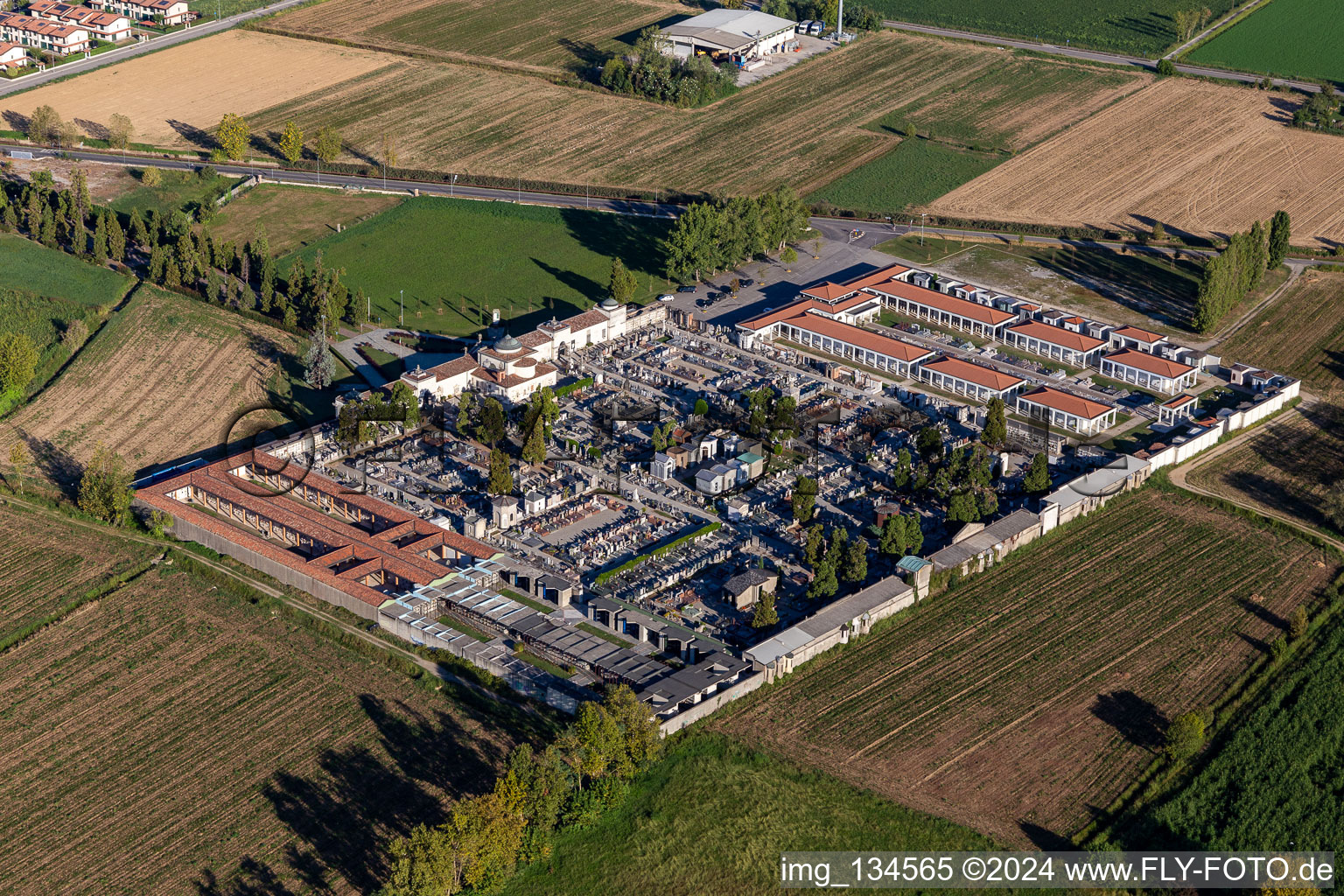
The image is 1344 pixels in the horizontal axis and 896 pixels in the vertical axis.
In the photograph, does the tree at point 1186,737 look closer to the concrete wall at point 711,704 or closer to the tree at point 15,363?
the concrete wall at point 711,704

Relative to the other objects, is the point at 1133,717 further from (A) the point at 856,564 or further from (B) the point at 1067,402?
(B) the point at 1067,402

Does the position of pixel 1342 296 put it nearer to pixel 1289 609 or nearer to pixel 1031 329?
pixel 1031 329

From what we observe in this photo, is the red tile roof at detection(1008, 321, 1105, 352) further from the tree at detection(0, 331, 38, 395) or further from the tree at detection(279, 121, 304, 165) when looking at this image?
the tree at detection(0, 331, 38, 395)

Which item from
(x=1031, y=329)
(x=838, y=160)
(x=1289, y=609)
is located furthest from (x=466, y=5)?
(x=1289, y=609)

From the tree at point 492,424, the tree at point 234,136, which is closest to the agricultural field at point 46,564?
the tree at point 492,424

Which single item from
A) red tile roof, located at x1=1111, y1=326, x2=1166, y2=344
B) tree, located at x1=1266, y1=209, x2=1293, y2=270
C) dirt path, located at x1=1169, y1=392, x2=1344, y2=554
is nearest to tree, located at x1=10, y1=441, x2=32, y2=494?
dirt path, located at x1=1169, y1=392, x2=1344, y2=554
